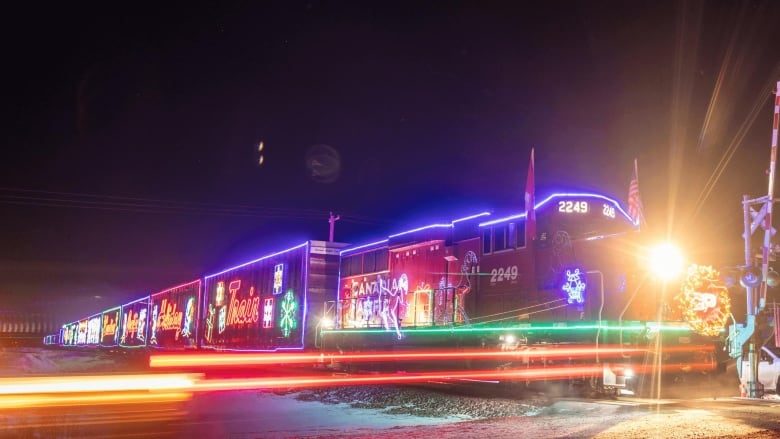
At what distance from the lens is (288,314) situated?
19.1m

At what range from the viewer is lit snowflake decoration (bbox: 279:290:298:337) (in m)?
18.7

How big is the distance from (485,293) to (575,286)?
2816 millimetres

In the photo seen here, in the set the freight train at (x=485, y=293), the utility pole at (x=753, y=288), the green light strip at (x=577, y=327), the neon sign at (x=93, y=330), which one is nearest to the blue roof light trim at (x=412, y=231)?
the freight train at (x=485, y=293)

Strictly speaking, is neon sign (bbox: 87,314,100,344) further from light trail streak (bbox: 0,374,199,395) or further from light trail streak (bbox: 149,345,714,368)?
light trail streak (bbox: 0,374,199,395)

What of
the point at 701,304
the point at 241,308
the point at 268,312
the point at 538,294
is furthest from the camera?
the point at 241,308

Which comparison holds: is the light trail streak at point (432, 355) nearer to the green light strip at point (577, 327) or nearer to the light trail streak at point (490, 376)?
the light trail streak at point (490, 376)

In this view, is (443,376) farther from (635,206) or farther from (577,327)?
(635,206)

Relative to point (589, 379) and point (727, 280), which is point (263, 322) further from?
point (727, 280)

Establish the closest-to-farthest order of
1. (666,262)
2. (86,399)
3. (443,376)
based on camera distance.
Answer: (86,399) < (666,262) < (443,376)

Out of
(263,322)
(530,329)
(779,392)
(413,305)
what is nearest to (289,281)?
(263,322)

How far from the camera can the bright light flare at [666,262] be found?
40.9 ft

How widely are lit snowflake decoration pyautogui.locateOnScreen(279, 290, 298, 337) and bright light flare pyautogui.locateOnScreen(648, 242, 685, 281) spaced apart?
1049 centimetres

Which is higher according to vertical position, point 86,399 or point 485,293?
point 485,293

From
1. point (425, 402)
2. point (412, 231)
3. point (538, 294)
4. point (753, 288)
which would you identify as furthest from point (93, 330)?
point (753, 288)
